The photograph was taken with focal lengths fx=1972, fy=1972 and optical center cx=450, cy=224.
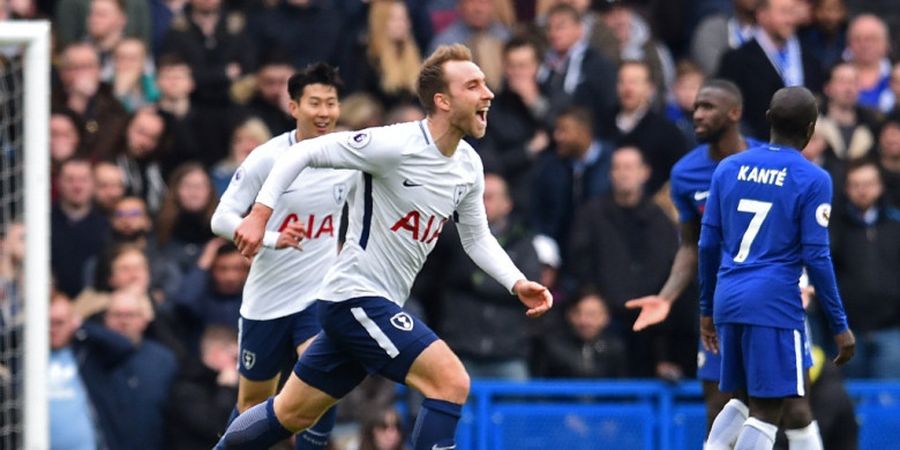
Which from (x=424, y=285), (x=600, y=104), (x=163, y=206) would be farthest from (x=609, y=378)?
(x=163, y=206)

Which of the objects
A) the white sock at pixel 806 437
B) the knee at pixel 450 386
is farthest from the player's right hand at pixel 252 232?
the white sock at pixel 806 437

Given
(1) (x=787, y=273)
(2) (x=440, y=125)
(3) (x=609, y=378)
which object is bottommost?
(3) (x=609, y=378)

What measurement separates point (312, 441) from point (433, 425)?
1450 millimetres

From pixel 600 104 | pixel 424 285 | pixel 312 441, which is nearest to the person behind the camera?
pixel 312 441

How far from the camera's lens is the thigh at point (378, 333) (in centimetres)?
981

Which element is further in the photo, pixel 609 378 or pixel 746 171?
pixel 609 378

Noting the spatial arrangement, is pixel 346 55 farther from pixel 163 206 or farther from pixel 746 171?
pixel 746 171

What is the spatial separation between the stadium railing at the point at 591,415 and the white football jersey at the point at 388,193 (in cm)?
426

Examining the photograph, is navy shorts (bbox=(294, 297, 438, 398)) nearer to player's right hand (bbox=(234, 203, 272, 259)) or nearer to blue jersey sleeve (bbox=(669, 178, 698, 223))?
player's right hand (bbox=(234, 203, 272, 259))

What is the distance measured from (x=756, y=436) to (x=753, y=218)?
1130 millimetres

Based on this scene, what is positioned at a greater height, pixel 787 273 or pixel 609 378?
pixel 787 273

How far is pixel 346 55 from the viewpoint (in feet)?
54.9

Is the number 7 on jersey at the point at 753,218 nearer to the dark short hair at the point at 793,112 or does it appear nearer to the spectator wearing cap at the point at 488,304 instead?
the dark short hair at the point at 793,112

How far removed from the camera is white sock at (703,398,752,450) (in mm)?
10680
